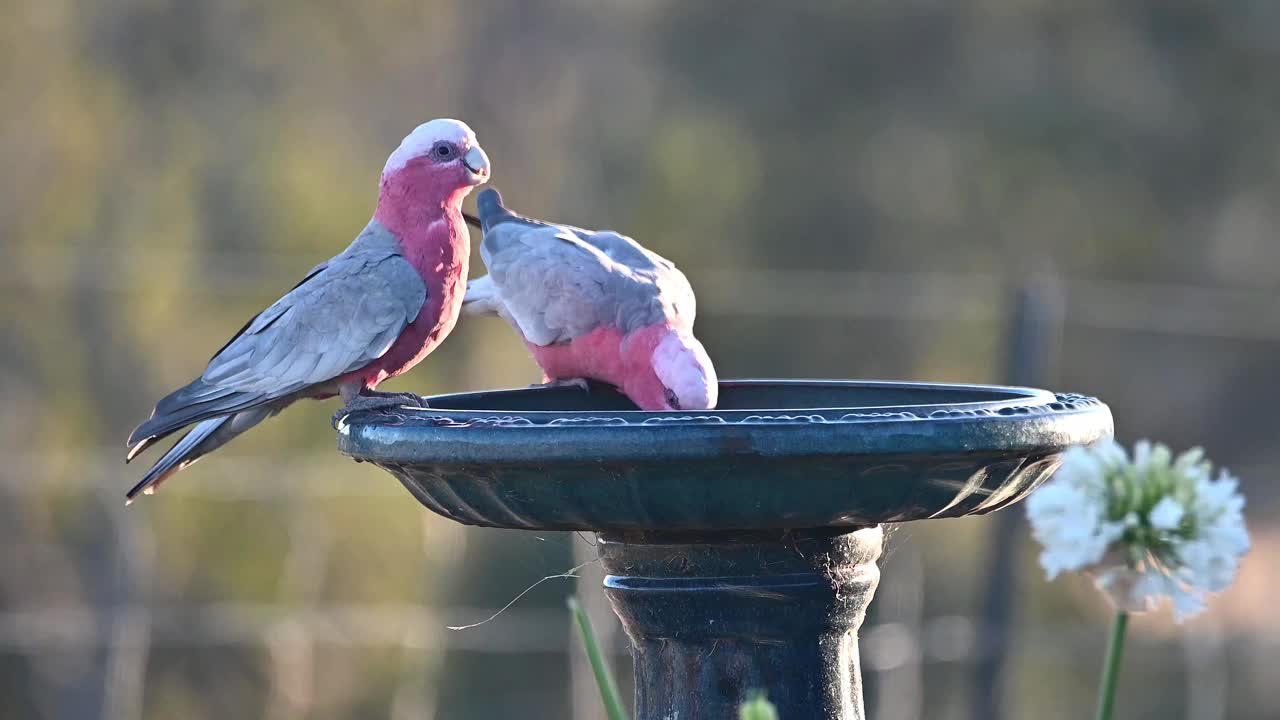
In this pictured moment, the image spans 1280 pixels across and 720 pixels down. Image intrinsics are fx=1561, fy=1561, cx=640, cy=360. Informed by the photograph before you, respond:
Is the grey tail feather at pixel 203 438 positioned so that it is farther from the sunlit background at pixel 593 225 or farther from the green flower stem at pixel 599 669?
the sunlit background at pixel 593 225

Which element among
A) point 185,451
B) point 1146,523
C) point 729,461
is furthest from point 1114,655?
point 185,451

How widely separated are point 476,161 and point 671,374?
23.0 inches

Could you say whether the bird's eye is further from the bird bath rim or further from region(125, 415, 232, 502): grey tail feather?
region(125, 415, 232, 502): grey tail feather

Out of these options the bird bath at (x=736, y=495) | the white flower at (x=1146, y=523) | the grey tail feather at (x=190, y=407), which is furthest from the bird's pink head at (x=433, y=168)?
the white flower at (x=1146, y=523)

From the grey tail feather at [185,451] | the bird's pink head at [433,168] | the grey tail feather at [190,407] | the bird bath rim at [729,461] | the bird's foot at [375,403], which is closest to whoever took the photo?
the bird bath rim at [729,461]

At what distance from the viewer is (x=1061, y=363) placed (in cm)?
918

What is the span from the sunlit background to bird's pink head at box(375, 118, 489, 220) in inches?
61.8

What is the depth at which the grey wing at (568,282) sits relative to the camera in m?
2.97

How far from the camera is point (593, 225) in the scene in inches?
385

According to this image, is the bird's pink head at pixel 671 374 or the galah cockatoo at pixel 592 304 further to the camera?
the galah cockatoo at pixel 592 304

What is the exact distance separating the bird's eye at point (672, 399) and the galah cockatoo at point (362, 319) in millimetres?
460

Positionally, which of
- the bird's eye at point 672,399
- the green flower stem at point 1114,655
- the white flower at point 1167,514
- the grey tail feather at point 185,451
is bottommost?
the grey tail feather at point 185,451

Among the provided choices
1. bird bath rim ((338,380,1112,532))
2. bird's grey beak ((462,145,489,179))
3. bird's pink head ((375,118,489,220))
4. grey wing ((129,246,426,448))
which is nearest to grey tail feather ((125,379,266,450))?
grey wing ((129,246,426,448))

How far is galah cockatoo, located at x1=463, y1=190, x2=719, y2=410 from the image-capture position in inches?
113
